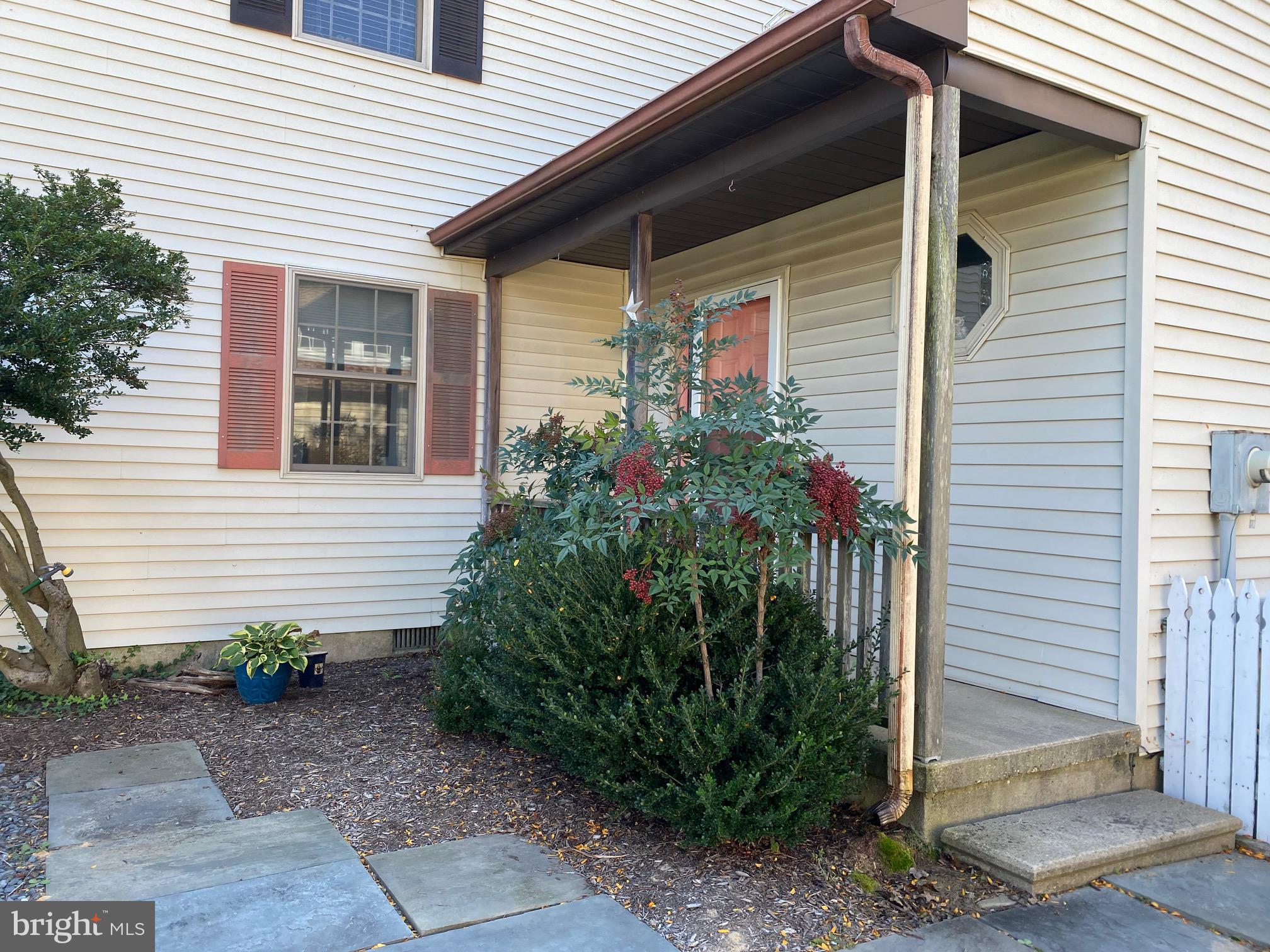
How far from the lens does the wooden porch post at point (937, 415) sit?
343cm

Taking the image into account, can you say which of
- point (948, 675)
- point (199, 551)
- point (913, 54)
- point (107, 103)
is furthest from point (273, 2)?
point (948, 675)

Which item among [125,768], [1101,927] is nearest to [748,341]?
[1101,927]

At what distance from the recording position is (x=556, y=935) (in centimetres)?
267

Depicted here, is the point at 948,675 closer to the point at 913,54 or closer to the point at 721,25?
the point at 913,54

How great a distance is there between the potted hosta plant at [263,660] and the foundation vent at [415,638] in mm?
1220

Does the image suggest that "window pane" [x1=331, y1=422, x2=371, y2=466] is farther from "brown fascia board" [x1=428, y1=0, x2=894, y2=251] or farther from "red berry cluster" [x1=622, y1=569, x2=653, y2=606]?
"red berry cluster" [x1=622, y1=569, x2=653, y2=606]

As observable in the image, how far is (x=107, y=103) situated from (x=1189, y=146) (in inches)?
240

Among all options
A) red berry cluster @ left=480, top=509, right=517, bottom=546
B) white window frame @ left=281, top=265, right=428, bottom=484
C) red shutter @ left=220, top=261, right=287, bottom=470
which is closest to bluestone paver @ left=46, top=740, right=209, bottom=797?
red berry cluster @ left=480, top=509, right=517, bottom=546

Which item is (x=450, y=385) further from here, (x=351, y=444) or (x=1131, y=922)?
(x=1131, y=922)

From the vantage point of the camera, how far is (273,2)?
6.06 m

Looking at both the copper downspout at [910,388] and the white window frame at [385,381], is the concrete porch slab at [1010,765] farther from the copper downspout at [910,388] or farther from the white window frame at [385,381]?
the white window frame at [385,381]

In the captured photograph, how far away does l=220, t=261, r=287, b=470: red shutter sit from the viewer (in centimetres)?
590

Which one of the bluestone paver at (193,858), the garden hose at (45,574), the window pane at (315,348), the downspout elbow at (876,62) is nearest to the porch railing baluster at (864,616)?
the downspout elbow at (876,62)

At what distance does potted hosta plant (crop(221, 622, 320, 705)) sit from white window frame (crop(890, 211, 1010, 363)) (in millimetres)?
3944
